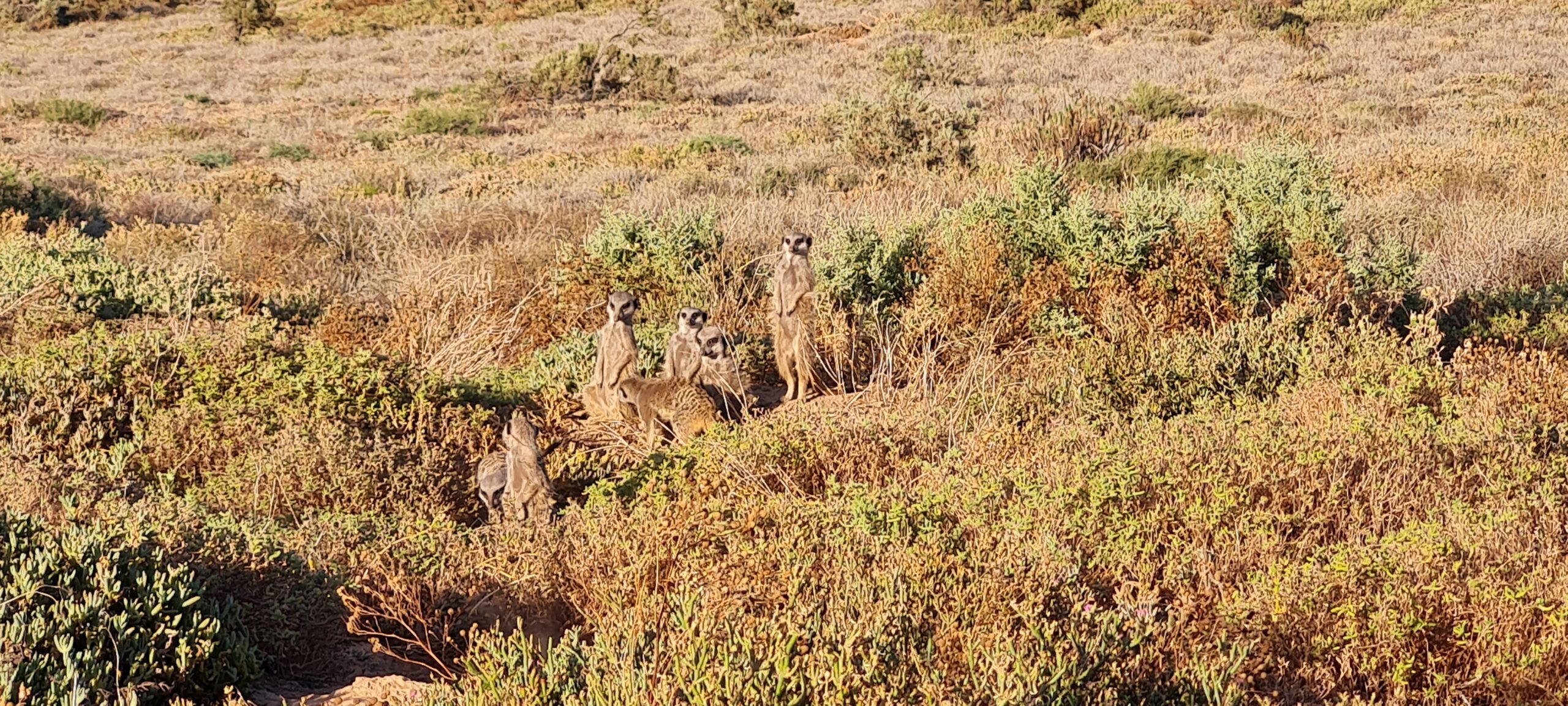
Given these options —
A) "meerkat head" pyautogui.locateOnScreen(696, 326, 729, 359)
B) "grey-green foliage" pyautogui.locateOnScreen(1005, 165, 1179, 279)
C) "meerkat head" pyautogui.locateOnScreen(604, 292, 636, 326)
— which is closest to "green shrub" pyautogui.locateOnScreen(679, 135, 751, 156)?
"grey-green foliage" pyautogui.locateOnScreen(1005, 165, 1179, 279)

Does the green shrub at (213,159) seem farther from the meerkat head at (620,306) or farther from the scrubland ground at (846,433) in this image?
the meerkat head at (620,306)

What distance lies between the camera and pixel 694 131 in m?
20.4

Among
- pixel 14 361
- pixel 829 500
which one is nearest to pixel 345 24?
pixel 14 361

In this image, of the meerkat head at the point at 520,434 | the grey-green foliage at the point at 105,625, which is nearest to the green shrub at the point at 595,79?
the meerkat head at the point at 520,434

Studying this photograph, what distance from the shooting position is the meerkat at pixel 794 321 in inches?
269

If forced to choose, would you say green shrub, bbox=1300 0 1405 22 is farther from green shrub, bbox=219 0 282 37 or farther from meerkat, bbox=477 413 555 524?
green shrub, bbox=219 0 282 37

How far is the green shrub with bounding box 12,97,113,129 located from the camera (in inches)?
860

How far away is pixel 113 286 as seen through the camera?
784 centimetres

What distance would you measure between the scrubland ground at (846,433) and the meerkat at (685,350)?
38 cm

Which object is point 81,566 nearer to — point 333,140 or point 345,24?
point 333,140

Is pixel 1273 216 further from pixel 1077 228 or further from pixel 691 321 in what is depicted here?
pixel 691 321

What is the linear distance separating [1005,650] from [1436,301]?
18.9ft

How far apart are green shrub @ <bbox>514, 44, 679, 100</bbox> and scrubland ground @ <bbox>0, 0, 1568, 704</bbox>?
9.56 meters

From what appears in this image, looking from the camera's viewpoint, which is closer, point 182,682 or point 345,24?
point 182,682
